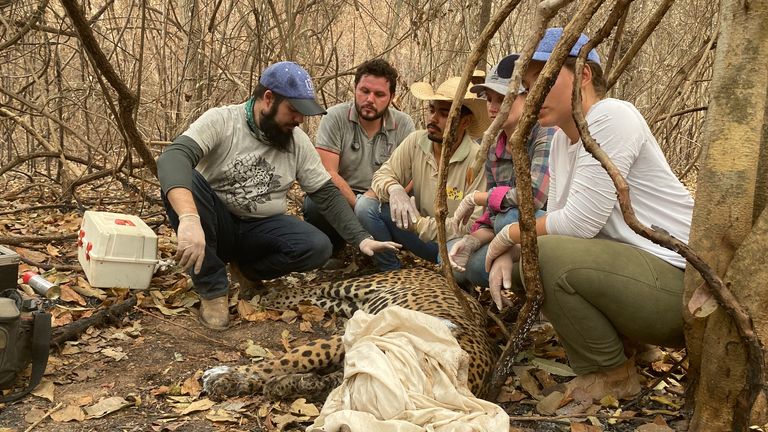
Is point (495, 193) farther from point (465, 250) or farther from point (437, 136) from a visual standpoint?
point (437, 136)

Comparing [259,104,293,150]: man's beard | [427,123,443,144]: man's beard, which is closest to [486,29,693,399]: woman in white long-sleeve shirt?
[427,123,443,144]: man's beard

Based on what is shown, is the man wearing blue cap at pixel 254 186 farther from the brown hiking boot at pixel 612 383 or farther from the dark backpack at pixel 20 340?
the brown hiking boot at pixel 612 383

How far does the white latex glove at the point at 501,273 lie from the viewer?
318 centimetres

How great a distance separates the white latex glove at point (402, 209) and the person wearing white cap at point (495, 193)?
51cm

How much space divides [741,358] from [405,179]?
285 cm

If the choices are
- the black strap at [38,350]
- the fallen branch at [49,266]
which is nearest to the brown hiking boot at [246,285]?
the fallen branch at [49,266]

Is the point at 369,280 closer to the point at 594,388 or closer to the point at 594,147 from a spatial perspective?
the point at 594,388

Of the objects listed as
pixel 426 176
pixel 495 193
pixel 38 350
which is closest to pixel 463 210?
pixel 495 193

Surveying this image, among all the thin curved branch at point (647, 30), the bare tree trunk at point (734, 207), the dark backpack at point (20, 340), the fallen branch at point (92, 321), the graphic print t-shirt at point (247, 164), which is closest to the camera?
the bare tree trunk at point (734, 207)

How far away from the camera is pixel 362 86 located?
530 cm

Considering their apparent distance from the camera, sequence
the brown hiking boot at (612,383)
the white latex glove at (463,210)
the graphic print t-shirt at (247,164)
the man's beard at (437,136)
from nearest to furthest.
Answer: the brown hiking boot at (612,383) < the white latex glove at (463,210) < the graphic print t-shirt at (247,164) < the man's beard at (437,136)

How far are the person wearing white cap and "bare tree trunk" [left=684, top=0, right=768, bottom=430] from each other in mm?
1224

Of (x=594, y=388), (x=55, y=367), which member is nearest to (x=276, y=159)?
(x=55, y=367)

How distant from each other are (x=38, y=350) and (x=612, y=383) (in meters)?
2.49
